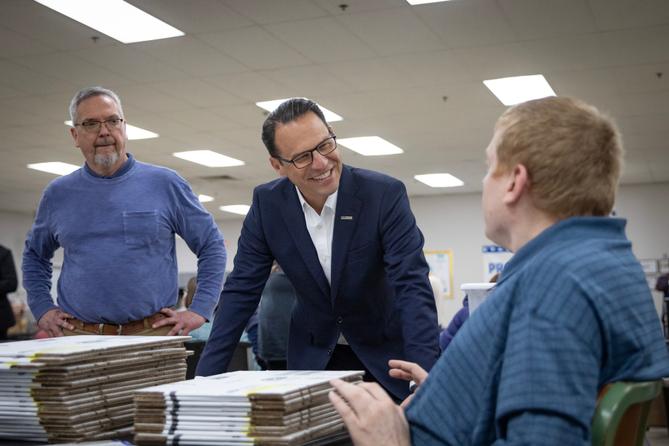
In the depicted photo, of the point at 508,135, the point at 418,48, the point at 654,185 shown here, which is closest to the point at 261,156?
the point at 418,48

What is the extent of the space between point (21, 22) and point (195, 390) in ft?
18.9

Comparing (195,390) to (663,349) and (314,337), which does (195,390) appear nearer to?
(663,349)

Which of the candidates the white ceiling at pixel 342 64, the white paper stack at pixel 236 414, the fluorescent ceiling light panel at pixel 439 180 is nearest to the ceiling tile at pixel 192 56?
the white ceiling at pixel 342 64

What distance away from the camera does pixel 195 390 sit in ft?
4.15

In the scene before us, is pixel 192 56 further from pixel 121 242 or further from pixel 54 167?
pixel 54 167

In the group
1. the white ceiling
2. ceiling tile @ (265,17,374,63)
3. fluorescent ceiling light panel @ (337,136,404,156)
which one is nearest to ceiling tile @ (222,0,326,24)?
the white ceiling

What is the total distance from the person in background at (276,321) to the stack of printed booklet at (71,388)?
3629 mm

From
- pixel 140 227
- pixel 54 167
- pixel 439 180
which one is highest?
pixel 439 180

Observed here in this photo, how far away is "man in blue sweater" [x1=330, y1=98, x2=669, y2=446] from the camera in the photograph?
1.07m

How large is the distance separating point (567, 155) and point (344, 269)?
1148 millimetres

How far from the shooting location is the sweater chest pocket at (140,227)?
2.76m

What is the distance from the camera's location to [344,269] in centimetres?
227

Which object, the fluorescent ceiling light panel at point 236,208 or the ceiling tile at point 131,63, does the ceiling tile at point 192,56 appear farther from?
the fluorescent ceiling light panel at point 236,208

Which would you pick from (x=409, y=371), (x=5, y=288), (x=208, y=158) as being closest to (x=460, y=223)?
(x=208, y=158)
